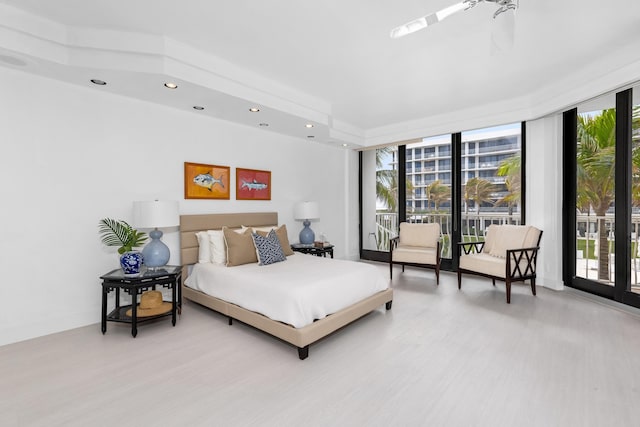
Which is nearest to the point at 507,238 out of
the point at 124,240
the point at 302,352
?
the point at 302,352

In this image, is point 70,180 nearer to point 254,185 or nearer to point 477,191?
point 254,185

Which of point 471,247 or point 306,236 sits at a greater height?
point 306,236

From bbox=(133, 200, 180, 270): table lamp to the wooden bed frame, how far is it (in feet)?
1.50

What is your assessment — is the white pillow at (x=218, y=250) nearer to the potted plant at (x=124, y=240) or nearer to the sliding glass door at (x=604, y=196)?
the potted plant at (x=124, y=240)

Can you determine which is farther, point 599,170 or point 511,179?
point 511,179

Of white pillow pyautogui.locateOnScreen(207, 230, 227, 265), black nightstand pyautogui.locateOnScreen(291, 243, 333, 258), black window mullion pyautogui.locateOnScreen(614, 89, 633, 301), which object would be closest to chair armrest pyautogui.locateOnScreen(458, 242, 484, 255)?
black window mullion pyautogui.locateOnScreen(614, 89, 633, 301)

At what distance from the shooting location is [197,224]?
157 inches

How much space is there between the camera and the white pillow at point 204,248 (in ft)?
12.5

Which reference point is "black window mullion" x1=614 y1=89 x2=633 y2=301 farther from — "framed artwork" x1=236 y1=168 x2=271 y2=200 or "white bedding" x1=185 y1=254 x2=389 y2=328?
"framed artwork" x1=236 y1=168 x2=271 y2=200

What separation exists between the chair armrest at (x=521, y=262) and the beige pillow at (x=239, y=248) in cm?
318

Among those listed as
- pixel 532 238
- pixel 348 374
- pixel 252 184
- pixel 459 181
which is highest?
pixel 459 181

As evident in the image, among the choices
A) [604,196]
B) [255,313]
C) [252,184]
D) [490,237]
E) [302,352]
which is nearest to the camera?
[302,352]

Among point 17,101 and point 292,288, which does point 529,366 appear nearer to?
point 292,288

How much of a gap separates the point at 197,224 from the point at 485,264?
387cm
